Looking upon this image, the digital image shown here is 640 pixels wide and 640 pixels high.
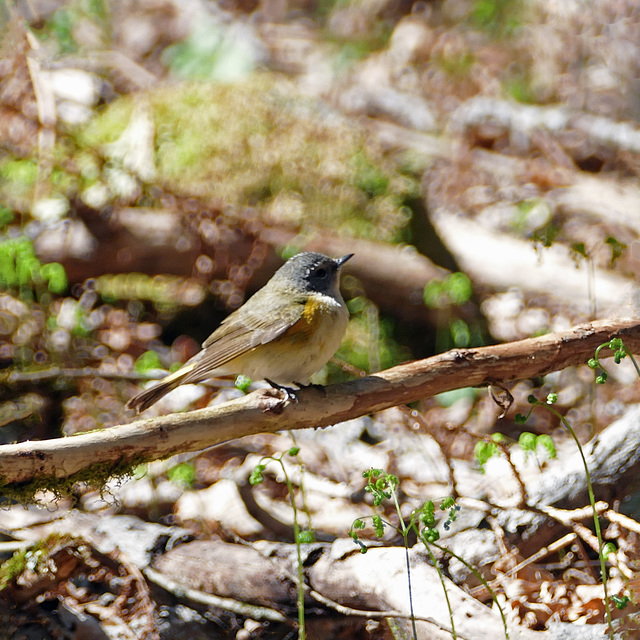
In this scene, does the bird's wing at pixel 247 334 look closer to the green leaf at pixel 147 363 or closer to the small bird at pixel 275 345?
the small bird at pixel 275 345

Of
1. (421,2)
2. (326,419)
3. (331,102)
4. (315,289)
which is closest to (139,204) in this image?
(315,289)

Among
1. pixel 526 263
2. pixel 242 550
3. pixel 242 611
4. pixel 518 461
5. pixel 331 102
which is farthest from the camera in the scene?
pixel 331 102

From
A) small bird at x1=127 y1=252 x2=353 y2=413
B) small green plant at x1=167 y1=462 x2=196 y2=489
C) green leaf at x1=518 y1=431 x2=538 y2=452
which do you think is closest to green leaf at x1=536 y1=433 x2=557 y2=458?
green leaf at x1=518 y1=431 x2=538 y2=452

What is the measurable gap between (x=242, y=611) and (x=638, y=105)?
6899 millimetres

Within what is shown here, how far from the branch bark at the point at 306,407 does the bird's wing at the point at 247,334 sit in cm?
71

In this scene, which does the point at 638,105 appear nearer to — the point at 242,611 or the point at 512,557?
the point at 512,557

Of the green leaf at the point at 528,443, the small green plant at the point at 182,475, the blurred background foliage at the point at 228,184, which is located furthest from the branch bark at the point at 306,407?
the blurred background foliage at the point at 228,184

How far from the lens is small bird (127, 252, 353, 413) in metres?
4.25

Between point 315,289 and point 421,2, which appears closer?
point 315,289

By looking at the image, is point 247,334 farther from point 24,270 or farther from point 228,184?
point 228,184

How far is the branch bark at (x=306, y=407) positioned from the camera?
3062mm

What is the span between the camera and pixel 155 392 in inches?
163

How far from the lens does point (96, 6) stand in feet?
34.5

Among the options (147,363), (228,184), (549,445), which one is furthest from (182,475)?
(228,184)
